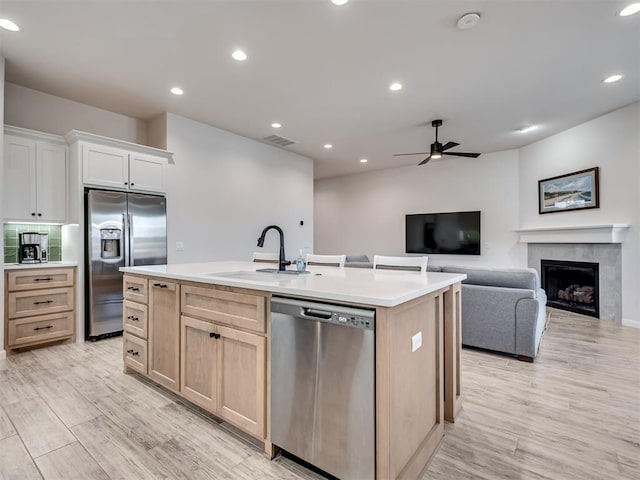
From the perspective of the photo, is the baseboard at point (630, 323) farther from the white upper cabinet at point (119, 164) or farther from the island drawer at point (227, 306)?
the white upper cabinet at point (119, 164)

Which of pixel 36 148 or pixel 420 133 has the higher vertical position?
pixel 420 133

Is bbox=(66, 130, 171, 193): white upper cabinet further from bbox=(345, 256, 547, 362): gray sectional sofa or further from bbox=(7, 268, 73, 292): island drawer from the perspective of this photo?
bbox=(345, 256, 547, 362): gray sectional sofa

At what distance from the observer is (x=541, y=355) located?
10.7 ft

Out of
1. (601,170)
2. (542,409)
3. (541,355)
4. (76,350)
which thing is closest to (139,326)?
(76,350)

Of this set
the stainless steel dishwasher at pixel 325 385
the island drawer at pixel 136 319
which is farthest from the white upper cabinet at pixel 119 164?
the stainless steel dishwasher at pixel 325 385

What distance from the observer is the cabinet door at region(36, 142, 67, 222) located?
365 centimetres

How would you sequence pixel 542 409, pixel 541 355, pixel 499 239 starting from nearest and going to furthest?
1. pixel 542 409
2. pixel 541 355
3. pixel 499 239

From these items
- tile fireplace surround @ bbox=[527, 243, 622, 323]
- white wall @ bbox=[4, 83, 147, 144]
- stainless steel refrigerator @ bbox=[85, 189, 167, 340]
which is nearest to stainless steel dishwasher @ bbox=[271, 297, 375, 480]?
stainless steel refrigerator @ bbox=[85, 189, 167, 340]

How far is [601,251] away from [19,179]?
7.69 m

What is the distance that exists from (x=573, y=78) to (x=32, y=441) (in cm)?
565

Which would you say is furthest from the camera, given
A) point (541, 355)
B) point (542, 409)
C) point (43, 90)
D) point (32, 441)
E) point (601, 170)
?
point (601, 170)

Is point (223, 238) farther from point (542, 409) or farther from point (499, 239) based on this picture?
point (499, 239)

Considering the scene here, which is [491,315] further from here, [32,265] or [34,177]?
[34,177]

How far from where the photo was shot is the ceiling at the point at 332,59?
2537 millimetres
